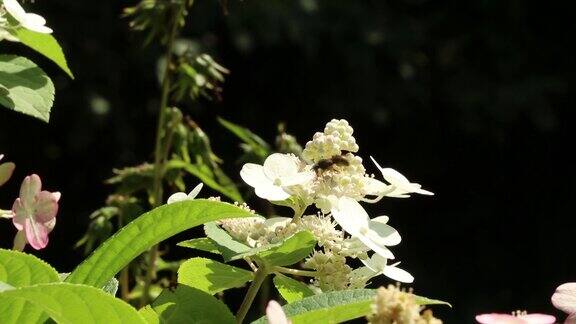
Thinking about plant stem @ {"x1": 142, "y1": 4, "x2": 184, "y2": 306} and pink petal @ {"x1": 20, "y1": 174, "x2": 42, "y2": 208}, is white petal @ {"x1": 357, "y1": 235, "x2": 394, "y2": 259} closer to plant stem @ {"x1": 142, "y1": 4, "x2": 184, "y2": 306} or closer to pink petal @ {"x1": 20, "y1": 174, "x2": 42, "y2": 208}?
pink petal @ {"x1": 20, "y1": 174, "x2": 42, "y2": 208}

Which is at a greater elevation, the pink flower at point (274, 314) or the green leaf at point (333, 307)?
the green leaf at point (333, 307)

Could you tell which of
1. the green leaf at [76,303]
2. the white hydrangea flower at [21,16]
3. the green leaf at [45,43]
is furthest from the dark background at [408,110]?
the green leaf at [76,303]

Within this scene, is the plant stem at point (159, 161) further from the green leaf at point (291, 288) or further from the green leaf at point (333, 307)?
the green leaf at point (333, 307)

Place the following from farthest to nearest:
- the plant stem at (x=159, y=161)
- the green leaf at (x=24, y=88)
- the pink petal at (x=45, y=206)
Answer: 1. the plant stem at (x=159, y=161)
2. the green leaf at (x=24, y=88)
3. the pink petal at (x=45, y=206)

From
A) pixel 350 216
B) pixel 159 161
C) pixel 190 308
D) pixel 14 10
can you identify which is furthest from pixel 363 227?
pixel 159 161

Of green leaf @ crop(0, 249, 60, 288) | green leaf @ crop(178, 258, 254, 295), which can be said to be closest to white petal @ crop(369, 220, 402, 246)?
green leaf @ crop(178, 258, 254, 295)

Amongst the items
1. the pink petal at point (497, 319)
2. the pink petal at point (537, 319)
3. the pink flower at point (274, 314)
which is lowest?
the pink flower at point (274, 314)
